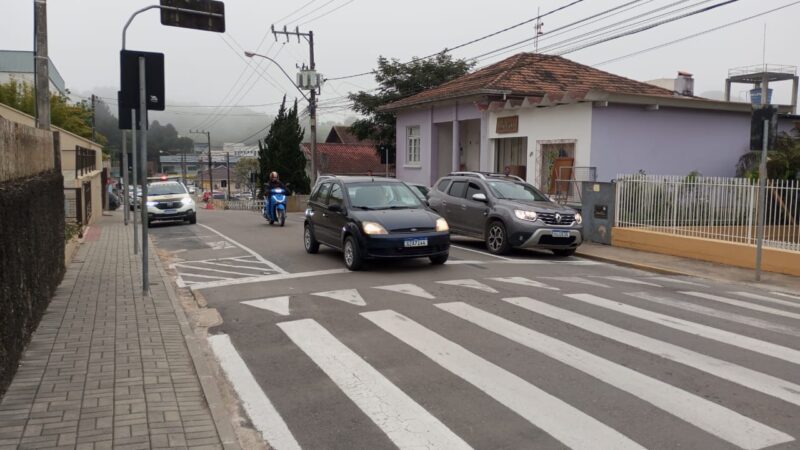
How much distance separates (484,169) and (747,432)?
66.4 ft

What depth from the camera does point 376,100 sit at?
39.3 meters

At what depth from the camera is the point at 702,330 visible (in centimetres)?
754

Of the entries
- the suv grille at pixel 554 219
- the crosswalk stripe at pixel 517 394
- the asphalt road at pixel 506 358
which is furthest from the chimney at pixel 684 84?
the crosswalk stripe at pixel 517 394

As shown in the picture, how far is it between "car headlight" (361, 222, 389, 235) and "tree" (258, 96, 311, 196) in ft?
103

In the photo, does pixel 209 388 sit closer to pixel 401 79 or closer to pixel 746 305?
pixel 746 305

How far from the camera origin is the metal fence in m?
12.6

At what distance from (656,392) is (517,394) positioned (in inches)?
43.7

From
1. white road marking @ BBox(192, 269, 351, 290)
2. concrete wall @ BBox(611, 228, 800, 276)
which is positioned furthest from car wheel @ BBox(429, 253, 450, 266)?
concrete wall @ BBox(611, 228, 800, 276)

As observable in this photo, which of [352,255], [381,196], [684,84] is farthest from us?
[684,84]

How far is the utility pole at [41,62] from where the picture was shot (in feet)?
42.8

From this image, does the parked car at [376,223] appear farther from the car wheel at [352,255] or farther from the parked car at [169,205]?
the parked car at [169,205]

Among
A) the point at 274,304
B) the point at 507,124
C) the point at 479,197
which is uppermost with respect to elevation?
the point at 507,124

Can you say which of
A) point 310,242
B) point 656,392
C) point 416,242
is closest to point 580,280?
point 416,242

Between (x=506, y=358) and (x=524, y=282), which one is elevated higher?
(x=524, y=282)
